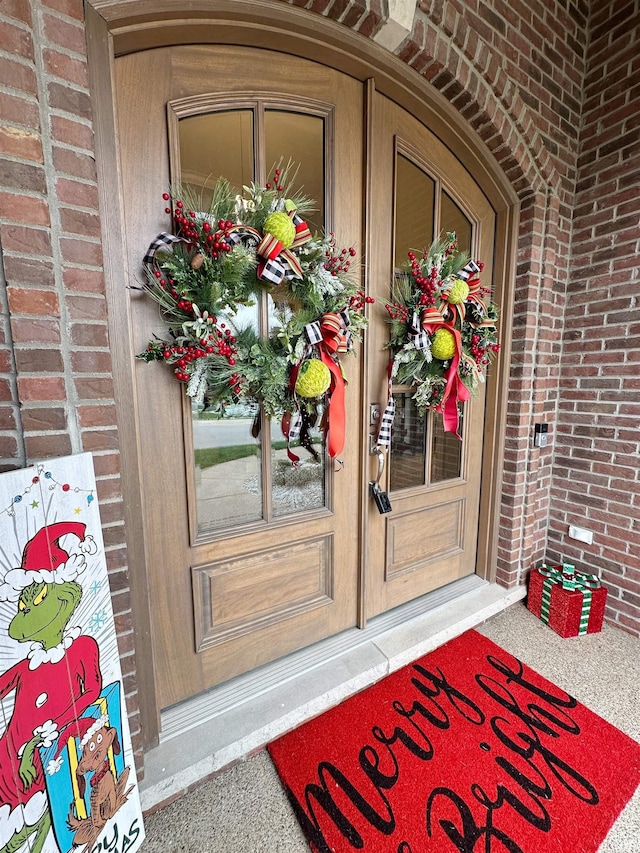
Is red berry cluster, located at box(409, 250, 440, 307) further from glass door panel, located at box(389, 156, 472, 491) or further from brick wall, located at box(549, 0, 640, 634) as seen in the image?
brick wall, located at box(549, 0, 640, 634)

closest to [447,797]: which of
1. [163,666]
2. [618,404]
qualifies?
A: [163,666]

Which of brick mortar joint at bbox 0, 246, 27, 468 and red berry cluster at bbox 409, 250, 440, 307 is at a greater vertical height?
red berry cluster at bbox 409, 250, 440, 307

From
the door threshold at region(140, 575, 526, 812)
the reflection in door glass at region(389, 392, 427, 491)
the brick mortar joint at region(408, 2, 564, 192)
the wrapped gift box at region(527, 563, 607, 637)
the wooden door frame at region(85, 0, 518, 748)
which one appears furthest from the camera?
the wrapped gift box at region(527, 563, 607, 637)

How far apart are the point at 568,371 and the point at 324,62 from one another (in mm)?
2009

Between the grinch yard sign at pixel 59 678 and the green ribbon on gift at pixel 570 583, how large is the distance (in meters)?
2.08

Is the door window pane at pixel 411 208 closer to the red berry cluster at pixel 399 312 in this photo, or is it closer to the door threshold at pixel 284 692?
the red berry cluster at pixel 399 312

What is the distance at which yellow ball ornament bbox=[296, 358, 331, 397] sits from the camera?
119 cm

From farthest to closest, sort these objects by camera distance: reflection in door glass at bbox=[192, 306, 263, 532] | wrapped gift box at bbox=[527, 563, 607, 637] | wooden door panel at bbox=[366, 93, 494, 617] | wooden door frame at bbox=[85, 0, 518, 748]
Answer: wrapped gift box at bbox=[527, 563, 607, 637] < wooden door panel at bbox=[366, 93, 494, 617] < reflection in door glass at bbox=[192, 306, 263, 532] < wooden door frame at bbox=[85, 0, 518, 748]

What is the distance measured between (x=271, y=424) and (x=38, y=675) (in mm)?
949

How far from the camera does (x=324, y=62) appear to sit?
135 cm

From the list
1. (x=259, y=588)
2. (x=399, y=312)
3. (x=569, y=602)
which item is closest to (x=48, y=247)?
(x=399, y=312)

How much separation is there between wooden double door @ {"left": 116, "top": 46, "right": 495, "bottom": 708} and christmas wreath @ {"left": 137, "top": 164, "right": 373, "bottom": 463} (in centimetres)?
11

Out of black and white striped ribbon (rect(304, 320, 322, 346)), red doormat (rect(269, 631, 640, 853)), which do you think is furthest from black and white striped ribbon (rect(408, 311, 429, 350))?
red doormat (rect(269, 631, 640, 853))

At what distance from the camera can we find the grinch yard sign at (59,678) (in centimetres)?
76
